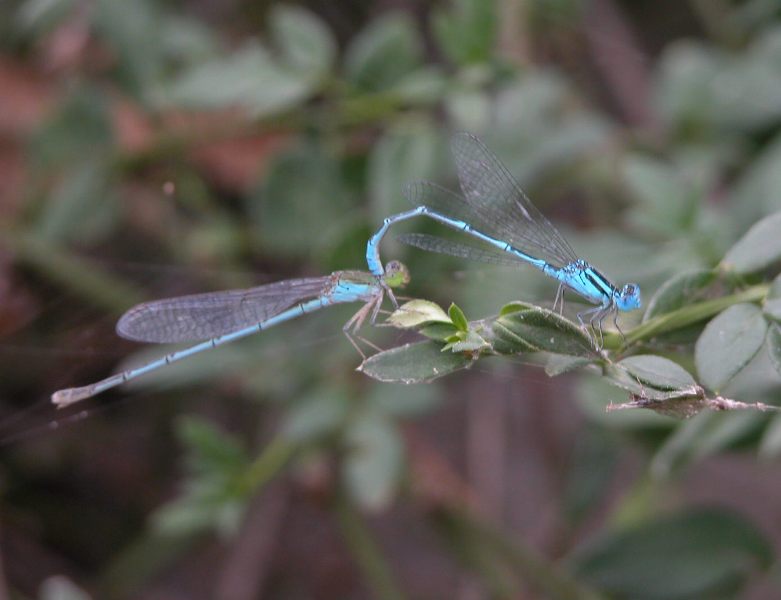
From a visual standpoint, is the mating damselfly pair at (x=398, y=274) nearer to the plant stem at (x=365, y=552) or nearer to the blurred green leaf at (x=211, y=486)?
the blurred green leaf at (x=211, y=486)

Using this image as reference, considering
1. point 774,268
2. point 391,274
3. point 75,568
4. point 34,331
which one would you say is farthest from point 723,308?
point 75,568

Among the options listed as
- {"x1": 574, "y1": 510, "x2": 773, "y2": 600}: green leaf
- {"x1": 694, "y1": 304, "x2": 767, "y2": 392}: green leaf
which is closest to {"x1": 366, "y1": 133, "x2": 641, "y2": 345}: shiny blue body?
{"x1": 694, "y1": 304, "x2": 767, "y2": 392}: green leaf

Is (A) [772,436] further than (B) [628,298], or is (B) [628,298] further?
(A) [772,436]

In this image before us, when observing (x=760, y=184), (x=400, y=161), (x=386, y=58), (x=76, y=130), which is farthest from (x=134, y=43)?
(x=760, y=184)

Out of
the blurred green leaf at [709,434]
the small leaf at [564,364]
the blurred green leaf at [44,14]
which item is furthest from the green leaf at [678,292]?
the blurred green leaf at [44,14]

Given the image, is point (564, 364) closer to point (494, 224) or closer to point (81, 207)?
point (494, 224)

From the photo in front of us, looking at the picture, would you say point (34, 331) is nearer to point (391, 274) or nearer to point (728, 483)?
point (391, 274)

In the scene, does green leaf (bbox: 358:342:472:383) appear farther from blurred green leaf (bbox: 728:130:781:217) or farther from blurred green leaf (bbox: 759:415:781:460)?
blurred green leaf (bbox: 728:130:781:217)
